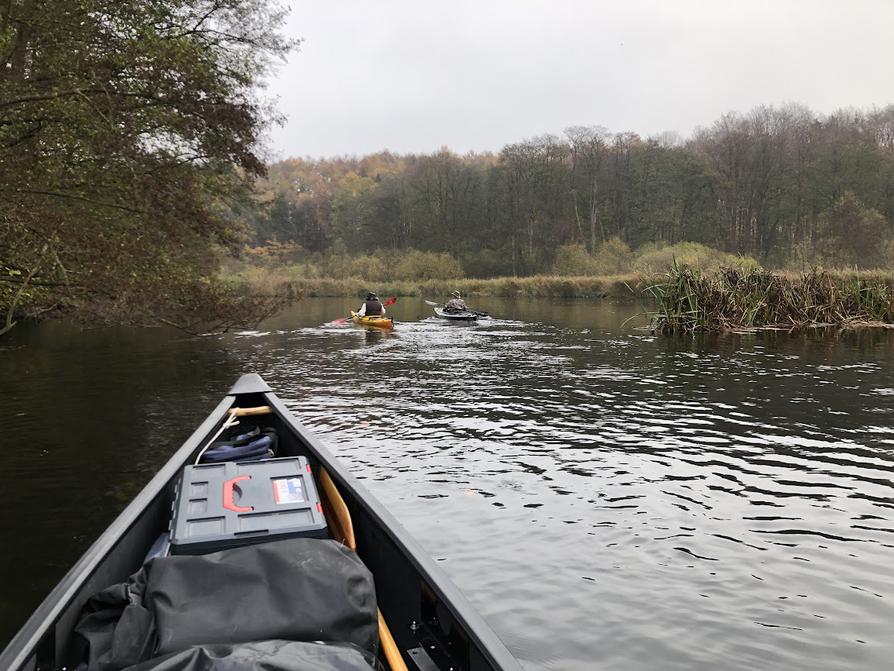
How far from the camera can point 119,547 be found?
10.0 ft

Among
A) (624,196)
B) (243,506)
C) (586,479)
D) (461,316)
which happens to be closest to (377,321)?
(461,316)

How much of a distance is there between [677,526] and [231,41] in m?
15.0

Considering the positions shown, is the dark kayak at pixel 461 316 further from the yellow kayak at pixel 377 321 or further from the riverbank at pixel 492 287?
the riverbank at pixel 492 287

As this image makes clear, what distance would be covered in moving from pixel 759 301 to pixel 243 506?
20.1 meters

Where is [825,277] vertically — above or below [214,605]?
above

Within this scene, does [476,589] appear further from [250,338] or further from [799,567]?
[250,338]

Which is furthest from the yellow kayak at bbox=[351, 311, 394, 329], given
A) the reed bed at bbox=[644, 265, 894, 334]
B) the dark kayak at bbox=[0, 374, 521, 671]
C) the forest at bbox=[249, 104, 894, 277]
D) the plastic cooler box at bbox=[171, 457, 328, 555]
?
the forest at bbox=[249, 104, 894, 277]

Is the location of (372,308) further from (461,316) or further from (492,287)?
(492,287)

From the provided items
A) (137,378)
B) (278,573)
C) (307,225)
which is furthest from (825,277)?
(307,225)

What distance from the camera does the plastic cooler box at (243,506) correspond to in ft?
9.95

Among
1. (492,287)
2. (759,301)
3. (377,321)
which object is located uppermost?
(492,287)

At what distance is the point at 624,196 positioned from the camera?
62281 millimetres

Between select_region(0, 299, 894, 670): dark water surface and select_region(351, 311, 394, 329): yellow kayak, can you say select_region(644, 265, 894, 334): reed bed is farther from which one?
select_region(351, 311, 394, 329): yellow kayak

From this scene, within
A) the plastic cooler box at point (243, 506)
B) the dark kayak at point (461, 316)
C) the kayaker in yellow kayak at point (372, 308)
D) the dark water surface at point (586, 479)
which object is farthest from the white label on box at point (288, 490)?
the dark kayak at point (461, 316)
